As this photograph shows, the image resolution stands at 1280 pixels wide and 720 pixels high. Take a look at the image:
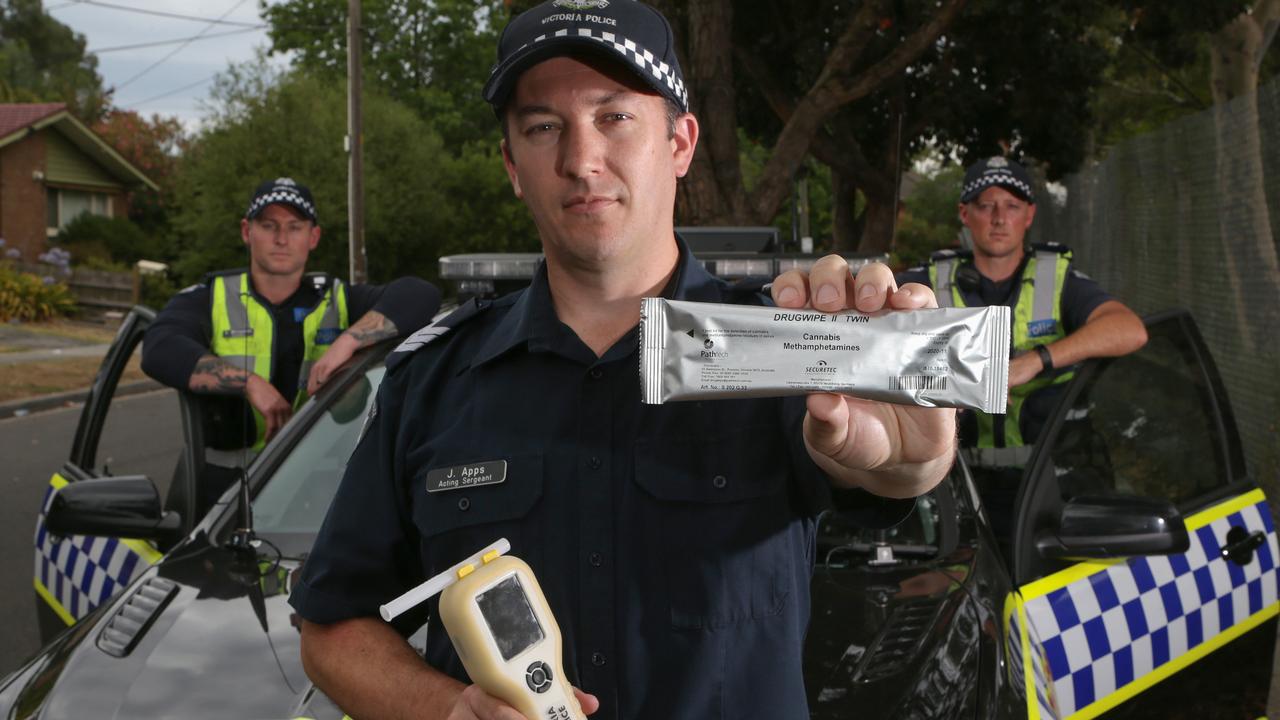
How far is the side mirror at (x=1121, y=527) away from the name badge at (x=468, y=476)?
1824 mm

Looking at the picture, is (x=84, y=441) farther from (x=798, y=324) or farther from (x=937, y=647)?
(x=798, y=324)

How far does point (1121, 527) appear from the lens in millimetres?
2945

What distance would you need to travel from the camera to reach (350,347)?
3.73 meters

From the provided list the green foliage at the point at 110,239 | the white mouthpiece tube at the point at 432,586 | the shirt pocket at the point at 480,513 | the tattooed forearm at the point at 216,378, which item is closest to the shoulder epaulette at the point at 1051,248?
the tattooed forearm at the point at 216,378

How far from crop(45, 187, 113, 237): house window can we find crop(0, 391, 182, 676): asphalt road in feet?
75.5

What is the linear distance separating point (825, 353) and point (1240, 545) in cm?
263

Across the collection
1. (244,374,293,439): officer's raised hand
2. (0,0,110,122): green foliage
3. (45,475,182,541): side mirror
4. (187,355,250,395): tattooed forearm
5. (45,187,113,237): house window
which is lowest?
(45,475,182,541): side mirror

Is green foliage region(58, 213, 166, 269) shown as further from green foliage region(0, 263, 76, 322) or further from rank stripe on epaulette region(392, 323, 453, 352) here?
rank stripe on epaulette region(392, 323, 453, 352)

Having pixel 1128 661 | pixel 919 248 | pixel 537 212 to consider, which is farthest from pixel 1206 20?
pixel 919 248

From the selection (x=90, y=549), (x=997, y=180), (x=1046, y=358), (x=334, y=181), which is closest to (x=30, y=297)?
(x=334, y=181)

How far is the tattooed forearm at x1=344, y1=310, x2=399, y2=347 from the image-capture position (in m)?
3.79

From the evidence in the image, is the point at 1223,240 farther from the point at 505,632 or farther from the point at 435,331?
the point at 505,632

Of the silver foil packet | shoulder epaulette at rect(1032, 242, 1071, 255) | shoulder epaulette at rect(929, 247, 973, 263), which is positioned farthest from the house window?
the silver foil packet

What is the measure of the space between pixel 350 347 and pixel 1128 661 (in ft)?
7.62
